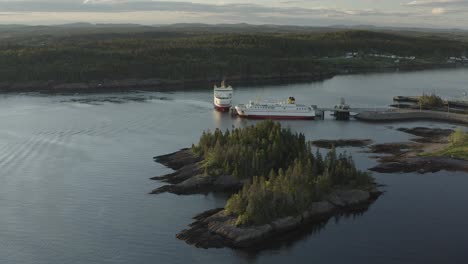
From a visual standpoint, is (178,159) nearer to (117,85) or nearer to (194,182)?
(194,182)

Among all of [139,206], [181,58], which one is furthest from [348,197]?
[181,58]

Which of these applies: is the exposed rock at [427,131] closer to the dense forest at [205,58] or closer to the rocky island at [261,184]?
the rocky island at [261,184]

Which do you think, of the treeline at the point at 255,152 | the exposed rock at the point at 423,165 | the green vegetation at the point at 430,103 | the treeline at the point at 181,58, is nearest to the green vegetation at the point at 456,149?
the exposed rock at the point at 423,165

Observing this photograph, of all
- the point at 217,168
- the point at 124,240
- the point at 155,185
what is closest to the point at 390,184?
the point at 217,168

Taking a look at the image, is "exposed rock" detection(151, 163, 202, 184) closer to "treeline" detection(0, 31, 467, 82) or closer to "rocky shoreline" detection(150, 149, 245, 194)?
"rocky shoreline" detection(150, 149, 245, 194)

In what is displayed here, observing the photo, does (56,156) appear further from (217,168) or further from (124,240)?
(124,240)

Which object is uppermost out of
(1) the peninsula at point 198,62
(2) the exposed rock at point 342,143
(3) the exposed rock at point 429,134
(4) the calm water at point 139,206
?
(1) the peninsula at point 198,62
